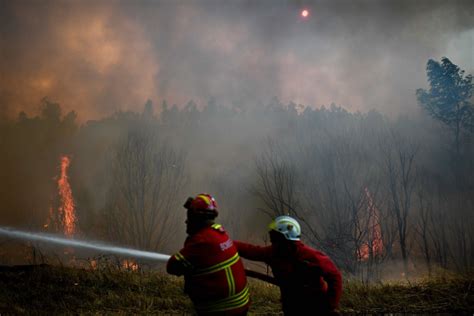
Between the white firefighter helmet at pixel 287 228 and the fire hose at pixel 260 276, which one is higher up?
the white firefighter helmet at pixel 287 228

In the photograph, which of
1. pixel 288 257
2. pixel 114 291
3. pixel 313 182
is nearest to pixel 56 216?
pixel 313 182

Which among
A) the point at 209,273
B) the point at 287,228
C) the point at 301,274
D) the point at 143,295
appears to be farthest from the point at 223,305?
the point at 143,295

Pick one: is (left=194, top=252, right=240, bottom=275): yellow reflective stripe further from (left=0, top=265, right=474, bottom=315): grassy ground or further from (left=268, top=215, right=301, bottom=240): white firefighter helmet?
(left=0, top=265, right=474, bottom=315): grassy ground

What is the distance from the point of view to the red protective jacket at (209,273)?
3365 millimetres

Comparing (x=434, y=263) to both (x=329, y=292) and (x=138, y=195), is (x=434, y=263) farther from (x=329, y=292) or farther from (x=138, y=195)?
(x=329, y=292)

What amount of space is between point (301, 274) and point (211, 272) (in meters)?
1.24

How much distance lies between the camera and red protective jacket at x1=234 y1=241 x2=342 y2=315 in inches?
153

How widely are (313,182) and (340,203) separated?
231cm

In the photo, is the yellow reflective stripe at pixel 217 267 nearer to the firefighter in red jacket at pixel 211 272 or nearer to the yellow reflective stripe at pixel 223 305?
the firefighter in red jacket at pixel 211 272

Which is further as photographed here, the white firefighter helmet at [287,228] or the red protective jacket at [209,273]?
the white firefighter helmet at [287,228]

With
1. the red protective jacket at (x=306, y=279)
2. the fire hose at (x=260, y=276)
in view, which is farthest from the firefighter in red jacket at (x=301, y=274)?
the fire hose at (x=260, y=276)

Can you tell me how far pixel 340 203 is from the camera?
21.7m

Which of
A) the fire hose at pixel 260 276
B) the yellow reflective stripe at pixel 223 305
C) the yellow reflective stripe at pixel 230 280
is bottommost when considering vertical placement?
the fire hose at pixel 260 276

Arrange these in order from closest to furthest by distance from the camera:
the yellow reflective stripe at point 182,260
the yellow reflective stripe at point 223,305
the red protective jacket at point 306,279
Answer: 1. the yellow reflective stripe at point 182,260
2. the yellow reflective stripe at point 223,305
3. the red protective jacket at point 306,279
